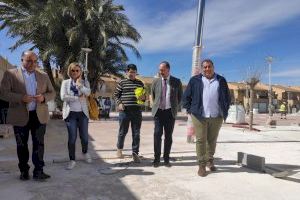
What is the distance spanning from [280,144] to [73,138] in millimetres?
6062

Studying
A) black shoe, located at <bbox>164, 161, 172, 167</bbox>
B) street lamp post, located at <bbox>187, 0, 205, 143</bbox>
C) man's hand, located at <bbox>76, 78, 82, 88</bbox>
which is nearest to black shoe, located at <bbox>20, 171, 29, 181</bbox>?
man's hand, located at <bbox>76, 78, 82, 88</bbox>

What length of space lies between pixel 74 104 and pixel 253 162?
303 cm

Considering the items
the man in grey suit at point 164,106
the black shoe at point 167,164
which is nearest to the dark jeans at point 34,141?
the man in grey suit at point 164,106

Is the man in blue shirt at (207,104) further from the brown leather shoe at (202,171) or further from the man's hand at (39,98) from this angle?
the man's hand at (39,98)

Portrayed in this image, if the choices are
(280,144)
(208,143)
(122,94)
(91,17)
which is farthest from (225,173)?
(91,17)

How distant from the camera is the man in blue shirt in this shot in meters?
6.42

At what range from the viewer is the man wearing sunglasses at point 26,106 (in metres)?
5.63

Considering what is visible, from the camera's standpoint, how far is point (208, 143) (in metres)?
6.67

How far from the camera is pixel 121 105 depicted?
7305mm

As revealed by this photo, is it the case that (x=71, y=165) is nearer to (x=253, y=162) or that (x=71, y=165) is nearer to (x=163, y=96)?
(x=163, y=96)

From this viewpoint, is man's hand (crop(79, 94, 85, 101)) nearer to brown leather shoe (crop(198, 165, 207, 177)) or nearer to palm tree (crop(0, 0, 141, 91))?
brown leather shoe (crop(198, 165, 207, 177))

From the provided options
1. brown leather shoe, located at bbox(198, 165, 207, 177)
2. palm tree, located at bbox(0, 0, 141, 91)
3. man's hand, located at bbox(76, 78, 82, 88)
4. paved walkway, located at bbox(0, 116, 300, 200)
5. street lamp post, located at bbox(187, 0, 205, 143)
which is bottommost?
paved walkway, located at bbox(0, 116, 300, 200)

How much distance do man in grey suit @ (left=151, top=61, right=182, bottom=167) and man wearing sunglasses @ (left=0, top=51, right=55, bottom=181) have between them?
6.32 ft

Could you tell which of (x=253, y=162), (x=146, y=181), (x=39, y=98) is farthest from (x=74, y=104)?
(x=253, y=162)
